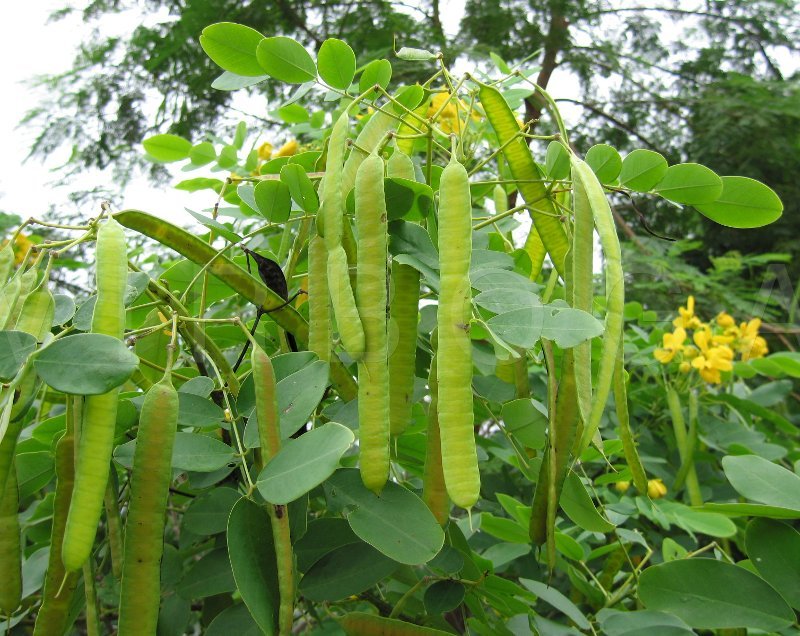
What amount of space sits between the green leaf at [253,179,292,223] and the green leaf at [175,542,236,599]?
1.13 ft

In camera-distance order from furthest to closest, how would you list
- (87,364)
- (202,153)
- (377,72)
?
(202,153) → (377,72) → (87,364)

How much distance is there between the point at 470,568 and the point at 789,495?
32cm

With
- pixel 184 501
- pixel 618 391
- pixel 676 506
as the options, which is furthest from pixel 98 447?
pixel 676 506

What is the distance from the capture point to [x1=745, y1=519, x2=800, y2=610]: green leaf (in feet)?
2.05

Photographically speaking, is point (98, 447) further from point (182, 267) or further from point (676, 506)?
point (676, 506)

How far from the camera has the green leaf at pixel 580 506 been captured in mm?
672

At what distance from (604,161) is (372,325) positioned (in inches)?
13.5

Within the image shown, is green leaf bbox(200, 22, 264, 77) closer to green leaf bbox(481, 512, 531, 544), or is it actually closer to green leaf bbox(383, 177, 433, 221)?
green leaf bbox(383, 177, 433, 221)

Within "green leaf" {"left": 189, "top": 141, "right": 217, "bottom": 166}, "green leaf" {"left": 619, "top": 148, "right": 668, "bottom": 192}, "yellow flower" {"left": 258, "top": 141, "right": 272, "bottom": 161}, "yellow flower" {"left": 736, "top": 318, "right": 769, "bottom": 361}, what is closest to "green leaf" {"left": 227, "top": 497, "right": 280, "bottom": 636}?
"green leaf" {"left": 619, "top": 148, "right": 668, "bottom": 192}

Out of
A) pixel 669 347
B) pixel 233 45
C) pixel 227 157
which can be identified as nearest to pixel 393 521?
pixel 233 45

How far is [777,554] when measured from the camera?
2.08 ft

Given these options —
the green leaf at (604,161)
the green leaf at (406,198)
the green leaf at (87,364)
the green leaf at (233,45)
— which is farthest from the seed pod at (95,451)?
the green leaf at (604,161)

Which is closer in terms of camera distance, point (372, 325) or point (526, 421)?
point (372, 325)

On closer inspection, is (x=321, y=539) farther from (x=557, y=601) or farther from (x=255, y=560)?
(x=557, y=601)
